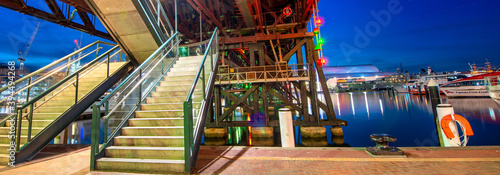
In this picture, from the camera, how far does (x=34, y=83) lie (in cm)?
505

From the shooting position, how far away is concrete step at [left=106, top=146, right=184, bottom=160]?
3.30 meters

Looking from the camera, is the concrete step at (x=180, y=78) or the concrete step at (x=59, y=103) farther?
the concrete step at (x=180, y=78)

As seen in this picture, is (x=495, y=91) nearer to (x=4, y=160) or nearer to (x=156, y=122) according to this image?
(x=156, y=122)

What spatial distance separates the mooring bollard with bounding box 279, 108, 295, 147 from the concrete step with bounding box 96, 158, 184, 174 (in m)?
3.54

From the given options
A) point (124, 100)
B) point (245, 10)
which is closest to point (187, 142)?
point (124, 100)

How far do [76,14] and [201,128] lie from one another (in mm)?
10630

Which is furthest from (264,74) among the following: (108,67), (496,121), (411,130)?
(496,121)

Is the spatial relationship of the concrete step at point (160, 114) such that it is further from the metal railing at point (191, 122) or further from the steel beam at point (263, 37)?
the steel beam at point (263, 37)

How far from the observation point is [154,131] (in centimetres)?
382

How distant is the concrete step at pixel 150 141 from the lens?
3536 millimetres

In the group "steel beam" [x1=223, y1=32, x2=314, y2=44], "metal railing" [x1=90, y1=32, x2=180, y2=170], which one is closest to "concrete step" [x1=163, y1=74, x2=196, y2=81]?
"metal railing" [x1=90, y1=32, x2=180, y2=170]

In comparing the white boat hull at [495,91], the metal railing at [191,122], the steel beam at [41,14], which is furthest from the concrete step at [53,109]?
the white boat hull at [495,91]

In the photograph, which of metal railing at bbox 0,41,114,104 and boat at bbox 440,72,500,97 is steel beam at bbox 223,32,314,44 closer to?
metal railing at bbox 0,41,114,104

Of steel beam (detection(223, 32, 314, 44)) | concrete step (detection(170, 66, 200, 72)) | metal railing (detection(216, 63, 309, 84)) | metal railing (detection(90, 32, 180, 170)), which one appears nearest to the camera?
metal railing (detection(90, 32, 180, 170))
